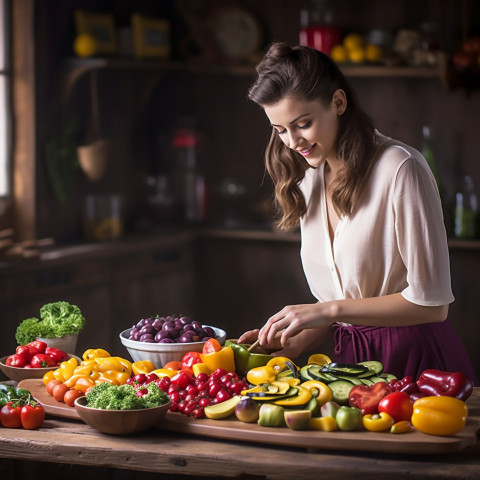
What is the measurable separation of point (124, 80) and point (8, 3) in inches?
37.1

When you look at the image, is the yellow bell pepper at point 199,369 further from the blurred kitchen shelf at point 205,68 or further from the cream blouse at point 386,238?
the blurred kitchen shelf at point 205,68

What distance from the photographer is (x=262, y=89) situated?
87.4 inches

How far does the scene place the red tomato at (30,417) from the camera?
72.8 inches

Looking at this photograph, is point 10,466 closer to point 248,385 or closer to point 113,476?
point 113,476

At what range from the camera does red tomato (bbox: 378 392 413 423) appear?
175 centimetres

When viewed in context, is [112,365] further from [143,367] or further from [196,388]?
[196,388]

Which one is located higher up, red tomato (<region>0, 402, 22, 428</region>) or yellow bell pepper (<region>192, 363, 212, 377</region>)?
yellow bell pepper (<region>192, 363, 212, 377</region>)

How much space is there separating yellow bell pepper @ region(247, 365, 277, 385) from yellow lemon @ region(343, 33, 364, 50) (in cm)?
292

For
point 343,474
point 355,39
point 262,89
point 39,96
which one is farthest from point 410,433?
point 355,39

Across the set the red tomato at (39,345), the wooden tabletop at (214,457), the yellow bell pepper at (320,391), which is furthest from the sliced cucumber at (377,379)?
the red tomato at (39,345)

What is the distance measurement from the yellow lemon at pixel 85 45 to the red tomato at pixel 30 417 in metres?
2.69

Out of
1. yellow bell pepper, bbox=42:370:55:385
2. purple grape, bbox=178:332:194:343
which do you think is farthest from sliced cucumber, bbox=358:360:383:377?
yellow bell pepper, bbox=42:370:55:385

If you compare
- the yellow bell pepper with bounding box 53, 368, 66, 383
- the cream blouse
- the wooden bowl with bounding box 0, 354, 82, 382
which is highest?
the cream blouse

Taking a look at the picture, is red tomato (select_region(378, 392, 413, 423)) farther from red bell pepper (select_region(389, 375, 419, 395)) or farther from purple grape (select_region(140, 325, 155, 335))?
purple grape (select_region(140, 325, 155, 335))
